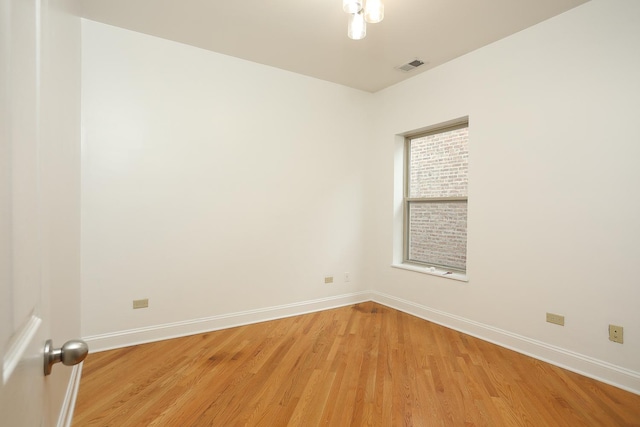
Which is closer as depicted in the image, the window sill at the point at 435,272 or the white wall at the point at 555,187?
the white wall at the point at 555,187

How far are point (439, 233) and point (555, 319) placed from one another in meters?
1.45

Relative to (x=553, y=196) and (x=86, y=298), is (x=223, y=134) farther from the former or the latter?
(x=553, y=196)

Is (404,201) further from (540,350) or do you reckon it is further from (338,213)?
(540,350)

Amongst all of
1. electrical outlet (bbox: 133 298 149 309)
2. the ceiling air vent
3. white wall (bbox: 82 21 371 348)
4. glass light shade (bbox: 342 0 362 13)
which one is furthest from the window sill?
electrical outlet (bbox: 133 298 149 309)

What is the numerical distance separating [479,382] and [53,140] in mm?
2942

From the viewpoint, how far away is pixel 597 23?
2.40m

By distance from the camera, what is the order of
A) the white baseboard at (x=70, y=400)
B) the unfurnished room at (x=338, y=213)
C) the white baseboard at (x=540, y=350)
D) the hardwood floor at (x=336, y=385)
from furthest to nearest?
the white baseboard at (x=540, y=350) → the unfurnished room at (x=338, y=213) → the hardwood floor at (x=336, y=385) → the white baseboard at (x=70, y=400)

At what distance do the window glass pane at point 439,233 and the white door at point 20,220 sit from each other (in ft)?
11.9

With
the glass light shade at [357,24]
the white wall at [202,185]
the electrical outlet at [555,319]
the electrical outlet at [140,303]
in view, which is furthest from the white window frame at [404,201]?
the electrical outlet at [140,303]

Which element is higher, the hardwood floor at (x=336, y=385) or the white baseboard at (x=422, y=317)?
the white baseboard at (x=422, y=317)

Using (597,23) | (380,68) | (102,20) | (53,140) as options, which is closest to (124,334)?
(53,140)

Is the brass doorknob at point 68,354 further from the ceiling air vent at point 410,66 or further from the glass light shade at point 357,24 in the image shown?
the ceiling air vent at point 410,66

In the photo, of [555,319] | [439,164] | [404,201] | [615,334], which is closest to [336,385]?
[555,319]

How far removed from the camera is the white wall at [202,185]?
110 inches
